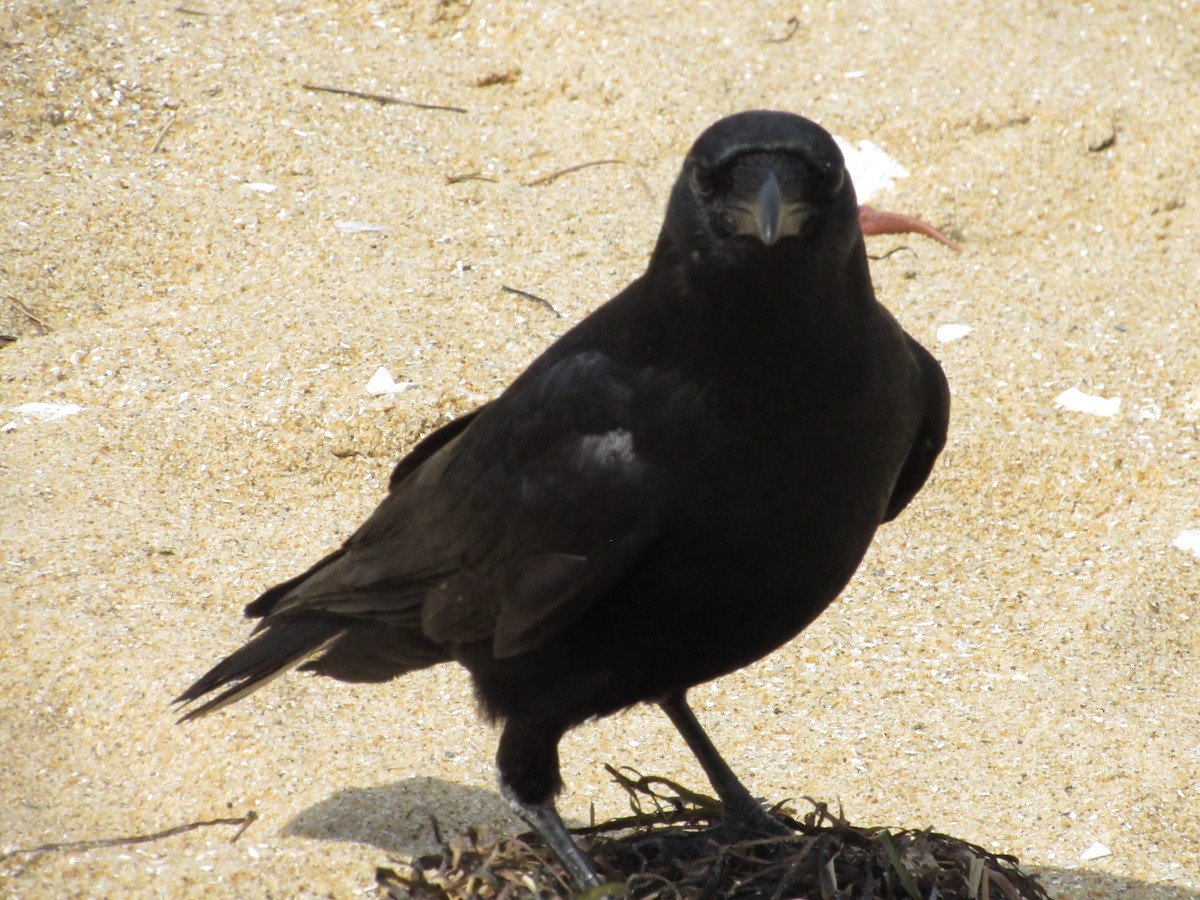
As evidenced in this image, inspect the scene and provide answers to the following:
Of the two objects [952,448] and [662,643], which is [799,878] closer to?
[662,643]

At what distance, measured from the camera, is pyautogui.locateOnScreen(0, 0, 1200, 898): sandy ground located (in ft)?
12.9

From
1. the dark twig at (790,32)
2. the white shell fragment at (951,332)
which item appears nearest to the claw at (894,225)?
the white shell fragment at (951,332)

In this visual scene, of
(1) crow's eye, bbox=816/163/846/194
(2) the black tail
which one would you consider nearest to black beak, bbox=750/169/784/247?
(1) crow's eye, bbox=816/163/846/194

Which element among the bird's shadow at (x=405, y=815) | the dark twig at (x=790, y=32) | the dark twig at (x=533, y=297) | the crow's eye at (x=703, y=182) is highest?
the crow's eye at (x=703, y=182)

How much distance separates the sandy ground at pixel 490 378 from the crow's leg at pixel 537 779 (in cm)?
42

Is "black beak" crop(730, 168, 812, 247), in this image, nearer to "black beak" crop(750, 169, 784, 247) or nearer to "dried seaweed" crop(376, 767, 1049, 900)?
"black beak" crop(750, 169, 784, 247)

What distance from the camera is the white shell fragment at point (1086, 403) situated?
17.8ft

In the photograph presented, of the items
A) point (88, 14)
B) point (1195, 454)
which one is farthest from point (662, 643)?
point (88, 14)

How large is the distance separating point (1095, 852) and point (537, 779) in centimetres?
155

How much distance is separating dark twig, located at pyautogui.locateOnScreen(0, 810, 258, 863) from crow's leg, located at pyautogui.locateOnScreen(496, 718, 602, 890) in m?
0.67

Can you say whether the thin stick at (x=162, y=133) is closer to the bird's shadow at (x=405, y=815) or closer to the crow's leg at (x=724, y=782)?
the bird's shadow at (x=405, y=815)

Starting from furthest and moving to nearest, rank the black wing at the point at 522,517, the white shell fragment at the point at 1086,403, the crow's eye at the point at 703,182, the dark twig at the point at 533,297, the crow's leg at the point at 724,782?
1. the dark twig at the point at 533,297
2. the white shell fragment at the point at 1086,403
3. the crow's leg at the point at 724,782
4. the black wing at the point at 522,517
5. the crow's eye at the point at 703,182

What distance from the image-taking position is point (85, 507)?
473 cm

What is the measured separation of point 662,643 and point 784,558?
334 millimetres
